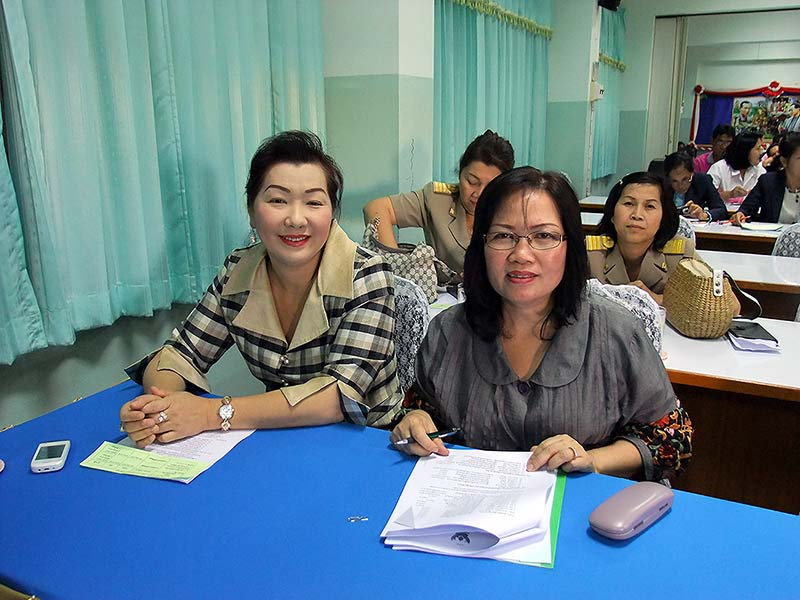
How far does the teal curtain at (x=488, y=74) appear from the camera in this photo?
4070mm

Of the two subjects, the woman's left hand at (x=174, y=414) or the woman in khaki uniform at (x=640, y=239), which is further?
the woman in khaki uniform at (x=640, y=239)

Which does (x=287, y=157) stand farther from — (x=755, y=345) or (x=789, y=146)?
(x=789, y=146)

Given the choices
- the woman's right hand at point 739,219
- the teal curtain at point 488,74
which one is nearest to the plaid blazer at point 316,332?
the teal curtain at point 488,74

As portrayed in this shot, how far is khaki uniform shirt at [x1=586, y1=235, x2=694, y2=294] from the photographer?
2602mm

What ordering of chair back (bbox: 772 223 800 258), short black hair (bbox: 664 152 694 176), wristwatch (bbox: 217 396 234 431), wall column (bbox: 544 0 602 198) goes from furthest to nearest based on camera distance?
wall column (bbox: 544 0 602 198) < short black hair (bbox: 664 152 694 176) < chair back (bbox: 772 223 800 258) < wristwatch (bbox: 217 396 234 431)

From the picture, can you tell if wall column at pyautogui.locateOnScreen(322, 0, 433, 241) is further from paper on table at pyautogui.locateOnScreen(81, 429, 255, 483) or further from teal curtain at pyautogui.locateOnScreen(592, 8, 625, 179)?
teal curtain at pyautogui.locateOnScreen(592, 8, 625, 179)

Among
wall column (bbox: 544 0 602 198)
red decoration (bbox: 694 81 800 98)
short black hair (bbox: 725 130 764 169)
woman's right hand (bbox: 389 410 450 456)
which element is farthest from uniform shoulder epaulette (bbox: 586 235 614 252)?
red decoration (bbox: 694 81 800 98)

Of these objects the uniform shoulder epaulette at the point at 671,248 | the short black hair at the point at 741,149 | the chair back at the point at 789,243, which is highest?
the short black hair at the point at 741,149

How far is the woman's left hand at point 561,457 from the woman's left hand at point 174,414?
2.32ft

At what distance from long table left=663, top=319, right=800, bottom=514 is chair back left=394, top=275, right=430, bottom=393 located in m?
0.75

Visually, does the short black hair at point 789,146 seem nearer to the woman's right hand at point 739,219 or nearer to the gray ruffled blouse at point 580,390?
the woman's right hand at point 739,219

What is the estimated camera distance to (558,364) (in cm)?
138

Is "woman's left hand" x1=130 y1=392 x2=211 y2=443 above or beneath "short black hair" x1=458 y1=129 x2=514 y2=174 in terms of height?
beneath

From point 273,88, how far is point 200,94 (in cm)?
47
